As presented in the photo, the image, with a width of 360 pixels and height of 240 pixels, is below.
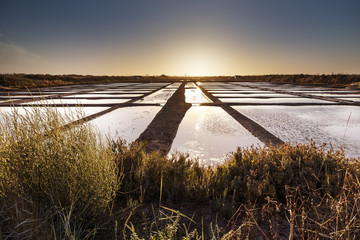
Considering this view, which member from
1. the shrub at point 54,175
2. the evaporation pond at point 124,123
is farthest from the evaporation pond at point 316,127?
the shrub at point 54,175

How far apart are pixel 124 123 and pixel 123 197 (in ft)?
13.1

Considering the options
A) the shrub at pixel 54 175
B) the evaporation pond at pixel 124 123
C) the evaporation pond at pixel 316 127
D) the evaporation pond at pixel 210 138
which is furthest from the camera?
the evaporation pond at pixel 124 123

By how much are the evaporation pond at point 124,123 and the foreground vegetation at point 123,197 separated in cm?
252

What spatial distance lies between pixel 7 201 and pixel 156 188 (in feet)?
4.49

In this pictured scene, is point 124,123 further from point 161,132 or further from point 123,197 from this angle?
point 123,197

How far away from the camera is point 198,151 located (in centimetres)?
405

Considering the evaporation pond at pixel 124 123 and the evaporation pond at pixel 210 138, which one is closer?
the evaporation pond at pixel 210 138

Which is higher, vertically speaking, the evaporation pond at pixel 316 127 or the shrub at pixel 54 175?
the shrub at pixel 54 175

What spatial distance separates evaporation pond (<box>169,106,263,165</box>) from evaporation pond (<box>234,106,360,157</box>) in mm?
863

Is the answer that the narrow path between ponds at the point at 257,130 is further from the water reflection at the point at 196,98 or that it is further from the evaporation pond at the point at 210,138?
the water reflection at the point at 196,98

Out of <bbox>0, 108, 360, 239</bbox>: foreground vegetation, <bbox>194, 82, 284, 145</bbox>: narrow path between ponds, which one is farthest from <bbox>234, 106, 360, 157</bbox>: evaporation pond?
<bbox>0, 108, 360, 239</bbox>: foreground vegetation

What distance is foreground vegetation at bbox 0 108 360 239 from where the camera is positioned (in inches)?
64.0

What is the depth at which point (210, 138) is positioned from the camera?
484 cm

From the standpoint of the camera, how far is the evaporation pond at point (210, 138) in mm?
3959
